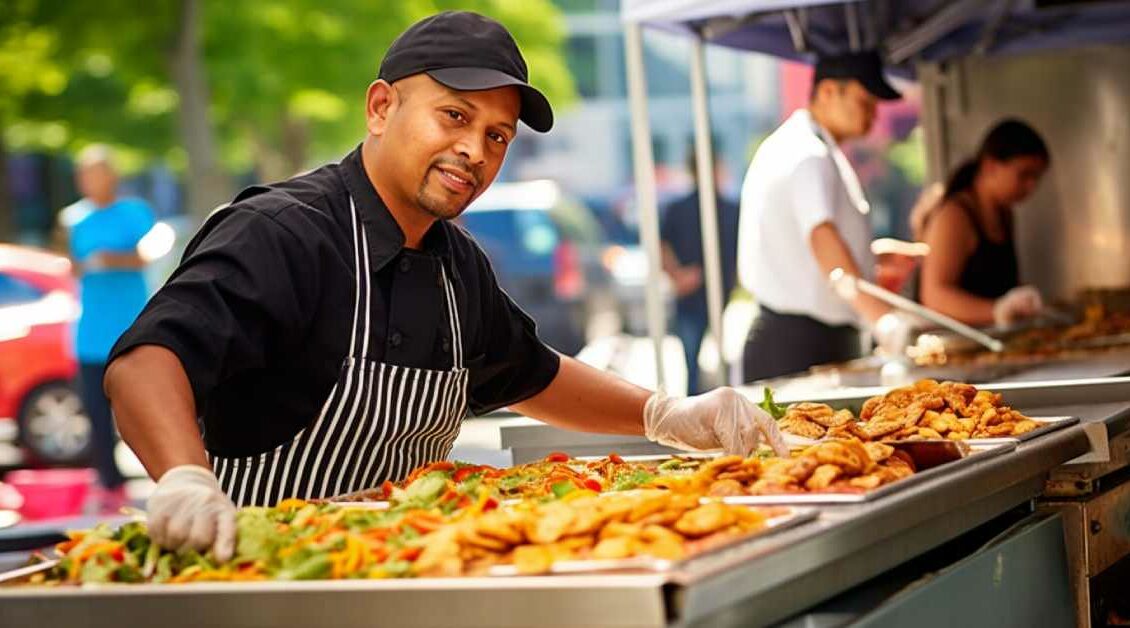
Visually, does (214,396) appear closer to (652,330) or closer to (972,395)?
(972,395)

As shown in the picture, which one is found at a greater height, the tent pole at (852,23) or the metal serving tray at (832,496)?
the tent pole at (852,23)

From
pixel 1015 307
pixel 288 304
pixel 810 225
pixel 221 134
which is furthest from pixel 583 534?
pixel 221 134

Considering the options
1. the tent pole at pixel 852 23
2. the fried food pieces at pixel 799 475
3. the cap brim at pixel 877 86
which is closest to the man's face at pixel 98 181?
the tent pole at pixel 852 23

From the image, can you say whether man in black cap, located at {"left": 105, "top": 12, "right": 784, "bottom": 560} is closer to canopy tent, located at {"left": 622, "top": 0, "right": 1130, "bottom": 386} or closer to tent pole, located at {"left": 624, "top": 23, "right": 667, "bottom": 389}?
canopy tent, located at {"left": 622, "top": 0, "right": 1130, "bottom": 386}

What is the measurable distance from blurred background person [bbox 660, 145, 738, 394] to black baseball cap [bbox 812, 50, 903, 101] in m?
3.86

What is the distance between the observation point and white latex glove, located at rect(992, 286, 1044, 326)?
7.97 meters

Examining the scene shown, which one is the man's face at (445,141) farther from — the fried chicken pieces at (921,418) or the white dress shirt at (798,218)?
the white dress shirt at (798,218)

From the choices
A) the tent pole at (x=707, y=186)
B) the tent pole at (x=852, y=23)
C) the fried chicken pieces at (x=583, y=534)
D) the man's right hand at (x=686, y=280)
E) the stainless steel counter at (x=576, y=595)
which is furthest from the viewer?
the man's right hand at (x=686, y=280)

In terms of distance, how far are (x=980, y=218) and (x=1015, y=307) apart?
2.66 feet

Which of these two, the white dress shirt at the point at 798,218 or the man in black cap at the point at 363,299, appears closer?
the man in black cap at the point at 363,299

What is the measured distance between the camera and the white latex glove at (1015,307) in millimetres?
7973

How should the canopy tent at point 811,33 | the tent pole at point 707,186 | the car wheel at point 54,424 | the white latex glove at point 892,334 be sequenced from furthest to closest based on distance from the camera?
1. the car wheel at point 54,424
2. the tent pole at point 707,186
3. the canopy tent at point 811,33
4. the white latex glove at point 892,334

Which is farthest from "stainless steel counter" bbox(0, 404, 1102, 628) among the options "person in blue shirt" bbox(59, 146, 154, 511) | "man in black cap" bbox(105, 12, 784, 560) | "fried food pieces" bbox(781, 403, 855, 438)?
"person in blue shirt" bbox(59, 146, 154, 511)

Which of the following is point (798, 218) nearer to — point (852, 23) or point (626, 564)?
point (852, 23)
